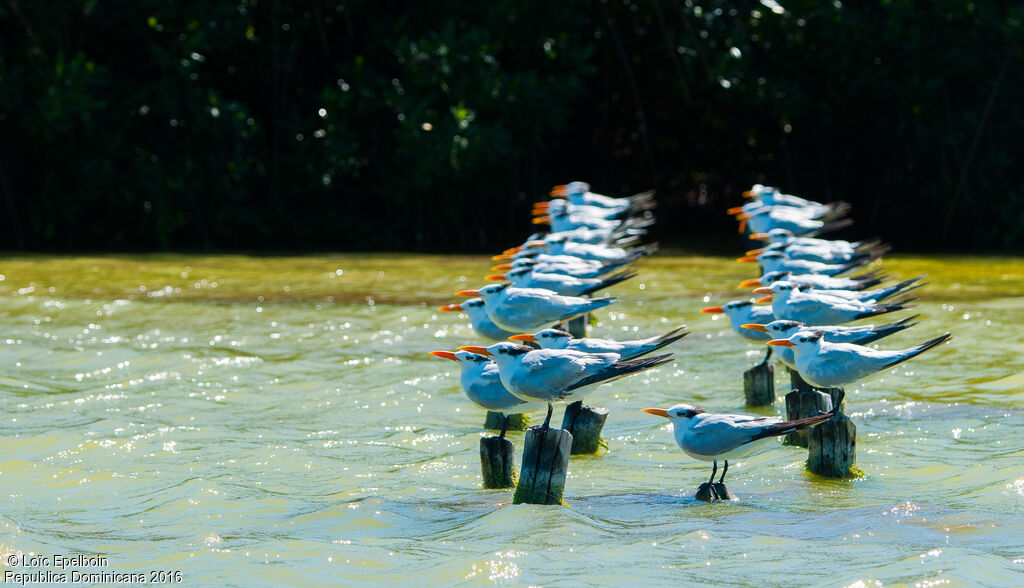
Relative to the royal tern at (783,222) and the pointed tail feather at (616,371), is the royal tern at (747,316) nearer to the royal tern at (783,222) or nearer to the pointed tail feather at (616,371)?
the pointed tail feather at (616,371)

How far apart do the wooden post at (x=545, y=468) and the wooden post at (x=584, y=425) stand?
1.02 meters

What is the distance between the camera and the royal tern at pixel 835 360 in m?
5.88

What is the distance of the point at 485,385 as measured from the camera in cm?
591

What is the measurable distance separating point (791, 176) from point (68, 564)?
14603mm

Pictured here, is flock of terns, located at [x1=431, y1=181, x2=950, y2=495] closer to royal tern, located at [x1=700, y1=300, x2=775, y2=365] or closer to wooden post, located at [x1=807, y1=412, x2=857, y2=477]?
royal tern, located at [x1=700, y1=300, x2=775, y2=365]

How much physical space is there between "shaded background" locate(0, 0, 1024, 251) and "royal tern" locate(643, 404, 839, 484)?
10.6 m

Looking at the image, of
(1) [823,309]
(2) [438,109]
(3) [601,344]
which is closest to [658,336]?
(1) [823,309]

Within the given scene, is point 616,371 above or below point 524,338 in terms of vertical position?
below

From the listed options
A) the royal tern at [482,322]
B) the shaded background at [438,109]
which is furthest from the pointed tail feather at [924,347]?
the shaded background at [438,109]

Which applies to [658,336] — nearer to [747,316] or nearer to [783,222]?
[747,316]

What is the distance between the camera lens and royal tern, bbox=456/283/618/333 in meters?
7.13

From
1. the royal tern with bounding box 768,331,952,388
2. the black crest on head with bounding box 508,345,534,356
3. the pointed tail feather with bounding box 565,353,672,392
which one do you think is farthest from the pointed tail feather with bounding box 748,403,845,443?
the black crest on head with bounding box 508,345,534,356

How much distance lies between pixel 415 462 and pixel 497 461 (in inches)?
35.2

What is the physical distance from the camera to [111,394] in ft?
26.8
